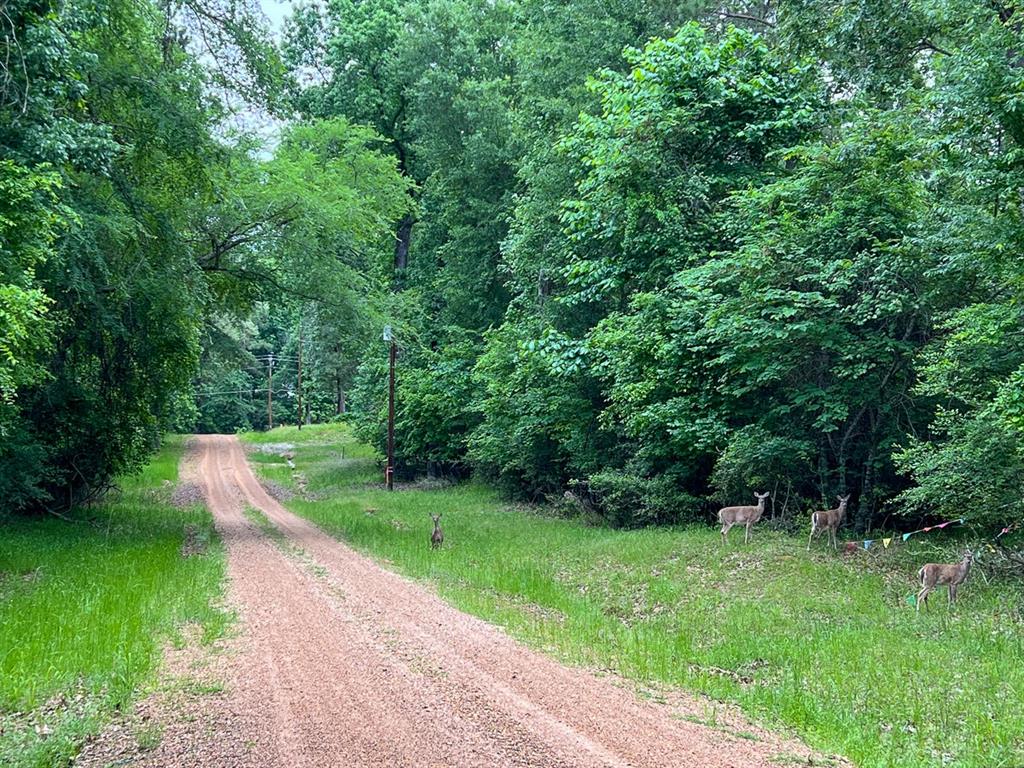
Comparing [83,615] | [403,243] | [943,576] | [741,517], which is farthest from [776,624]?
[403,243]

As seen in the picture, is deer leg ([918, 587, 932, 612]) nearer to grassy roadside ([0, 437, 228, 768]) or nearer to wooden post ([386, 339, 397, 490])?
grassy roadside ([0, 437, 228, 768])

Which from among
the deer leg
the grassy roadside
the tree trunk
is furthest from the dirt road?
the tree trunk

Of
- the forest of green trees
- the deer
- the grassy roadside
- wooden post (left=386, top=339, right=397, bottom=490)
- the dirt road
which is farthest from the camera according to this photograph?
wooden post (left=386, top=339, right=397, bottom=490)

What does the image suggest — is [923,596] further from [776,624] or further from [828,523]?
[828,523]

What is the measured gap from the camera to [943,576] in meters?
9.16

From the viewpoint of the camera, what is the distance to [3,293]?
817 centimetres

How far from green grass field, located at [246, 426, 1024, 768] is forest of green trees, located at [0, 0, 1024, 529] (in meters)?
1.70

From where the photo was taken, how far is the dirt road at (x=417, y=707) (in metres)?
5.12

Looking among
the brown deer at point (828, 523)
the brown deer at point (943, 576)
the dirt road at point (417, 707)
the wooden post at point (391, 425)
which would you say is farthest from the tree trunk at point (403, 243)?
the brown deer at point (943, 576)

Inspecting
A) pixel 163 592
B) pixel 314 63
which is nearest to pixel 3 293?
pixel 163 592

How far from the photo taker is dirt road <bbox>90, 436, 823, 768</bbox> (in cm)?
512

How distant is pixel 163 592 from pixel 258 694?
4.93m

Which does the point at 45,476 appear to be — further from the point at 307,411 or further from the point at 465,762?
the point at 307,411

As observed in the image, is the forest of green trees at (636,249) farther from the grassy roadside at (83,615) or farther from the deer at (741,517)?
the grassy roadside at (83,615)
